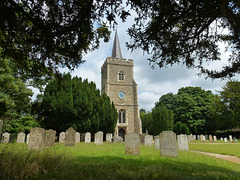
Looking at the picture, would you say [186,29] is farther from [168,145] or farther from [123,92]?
[123,92]

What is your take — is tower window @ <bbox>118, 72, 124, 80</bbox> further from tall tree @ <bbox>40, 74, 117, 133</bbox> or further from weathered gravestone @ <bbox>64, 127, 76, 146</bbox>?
weathered gravestone @ <bbox>64, 127, 76, 146</bbox>

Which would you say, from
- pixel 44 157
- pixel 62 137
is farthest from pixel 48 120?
pixel 44 157

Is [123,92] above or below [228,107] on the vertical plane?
above

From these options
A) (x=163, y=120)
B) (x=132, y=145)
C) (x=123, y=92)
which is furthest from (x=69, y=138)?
(x=163, y=120)

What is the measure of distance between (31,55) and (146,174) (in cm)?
390

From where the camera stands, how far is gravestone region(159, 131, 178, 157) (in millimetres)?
6547

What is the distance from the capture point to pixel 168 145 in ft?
22.0

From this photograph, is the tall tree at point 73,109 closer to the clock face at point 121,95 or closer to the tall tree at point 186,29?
the clock face at point 121,95

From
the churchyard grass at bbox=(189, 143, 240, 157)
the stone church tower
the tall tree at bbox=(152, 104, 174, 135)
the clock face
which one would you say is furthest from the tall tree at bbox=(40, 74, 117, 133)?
the tall tree at bbox=(152, 104, 174, 135)

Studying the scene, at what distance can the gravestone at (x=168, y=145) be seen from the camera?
6.55 meters

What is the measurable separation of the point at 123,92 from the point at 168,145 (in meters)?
22.3

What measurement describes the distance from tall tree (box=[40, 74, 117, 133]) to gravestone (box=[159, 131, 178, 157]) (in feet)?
38.4

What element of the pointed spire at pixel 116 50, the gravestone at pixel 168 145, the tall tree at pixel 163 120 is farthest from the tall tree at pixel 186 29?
the pointed spire at pixel 116 50

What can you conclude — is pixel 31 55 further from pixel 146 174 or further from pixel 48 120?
pixel 48 120
